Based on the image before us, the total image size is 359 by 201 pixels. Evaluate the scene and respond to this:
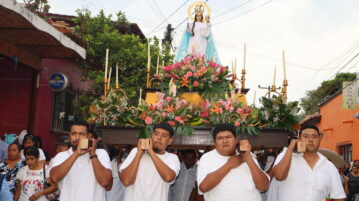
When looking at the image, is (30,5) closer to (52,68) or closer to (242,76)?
(52,68)

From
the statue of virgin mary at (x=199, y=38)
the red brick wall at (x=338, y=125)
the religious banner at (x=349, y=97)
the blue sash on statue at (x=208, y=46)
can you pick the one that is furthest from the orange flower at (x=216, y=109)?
the red brick wall at (x=338, y=125)

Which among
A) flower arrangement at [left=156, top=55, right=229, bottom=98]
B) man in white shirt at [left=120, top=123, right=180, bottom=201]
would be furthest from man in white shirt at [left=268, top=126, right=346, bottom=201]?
flower arrangement at [left=156, top=55, right=229, bottom=98]

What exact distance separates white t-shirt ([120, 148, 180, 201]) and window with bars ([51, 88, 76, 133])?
9.57 metres

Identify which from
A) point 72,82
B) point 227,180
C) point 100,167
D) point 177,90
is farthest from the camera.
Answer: point 72,82

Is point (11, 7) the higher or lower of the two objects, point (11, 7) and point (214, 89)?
the higher

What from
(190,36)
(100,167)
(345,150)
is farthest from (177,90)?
(345,150)

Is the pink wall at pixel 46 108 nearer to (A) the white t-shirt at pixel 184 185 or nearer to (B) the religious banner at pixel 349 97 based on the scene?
(A) the white t-shirt at pixel 184 185

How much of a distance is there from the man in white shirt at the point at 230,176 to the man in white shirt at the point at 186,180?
2.90 m

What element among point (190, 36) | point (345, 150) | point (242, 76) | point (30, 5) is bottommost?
point (345, 150)

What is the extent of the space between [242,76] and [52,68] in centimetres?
847

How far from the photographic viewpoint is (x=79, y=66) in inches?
648

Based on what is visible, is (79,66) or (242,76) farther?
(79,66)

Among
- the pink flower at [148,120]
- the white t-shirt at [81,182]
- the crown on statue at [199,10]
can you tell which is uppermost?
the crown on statue at [199,10]

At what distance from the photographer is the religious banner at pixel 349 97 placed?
59.5 ft
